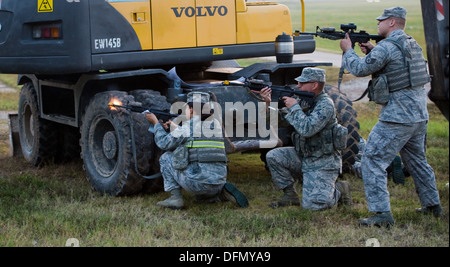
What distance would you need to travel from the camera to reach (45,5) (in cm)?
787

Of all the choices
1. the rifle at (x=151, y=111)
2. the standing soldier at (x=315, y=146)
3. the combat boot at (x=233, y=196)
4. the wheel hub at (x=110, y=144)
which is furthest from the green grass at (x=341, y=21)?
the wheel hub at (x=110, y=144)

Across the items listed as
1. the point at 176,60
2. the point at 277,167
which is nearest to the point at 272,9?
the point at 176,60

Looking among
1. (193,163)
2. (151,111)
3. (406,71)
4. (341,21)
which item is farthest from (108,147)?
(341,21)

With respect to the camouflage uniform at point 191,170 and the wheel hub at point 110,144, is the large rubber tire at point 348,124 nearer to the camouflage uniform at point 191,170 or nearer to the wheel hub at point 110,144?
the camouflage uniform at point 191,170

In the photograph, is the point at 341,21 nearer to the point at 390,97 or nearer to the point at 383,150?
the point at 390,97

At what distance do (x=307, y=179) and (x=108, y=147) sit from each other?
232 cm

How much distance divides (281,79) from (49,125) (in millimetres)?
3269

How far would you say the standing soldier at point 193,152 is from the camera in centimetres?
736

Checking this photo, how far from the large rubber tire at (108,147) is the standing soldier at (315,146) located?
1561 millimetres

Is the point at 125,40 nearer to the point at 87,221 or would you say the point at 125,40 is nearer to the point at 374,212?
the point at 87,221

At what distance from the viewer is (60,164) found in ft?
33.6

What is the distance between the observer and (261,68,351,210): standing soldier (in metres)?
7.20

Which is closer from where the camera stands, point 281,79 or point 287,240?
point 287,240

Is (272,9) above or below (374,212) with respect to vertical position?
above
